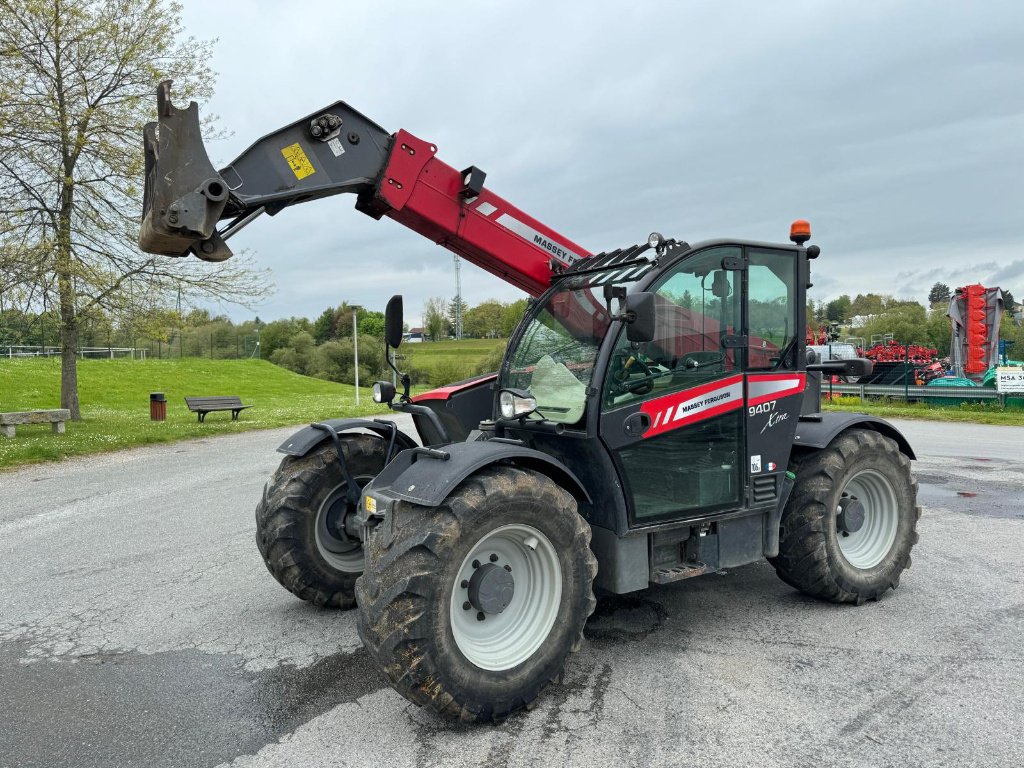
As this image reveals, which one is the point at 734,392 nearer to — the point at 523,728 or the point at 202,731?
the point at 523,728

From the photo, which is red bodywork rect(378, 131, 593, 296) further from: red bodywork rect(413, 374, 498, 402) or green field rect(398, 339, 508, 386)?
green field rect(398, 339, 508, 386)

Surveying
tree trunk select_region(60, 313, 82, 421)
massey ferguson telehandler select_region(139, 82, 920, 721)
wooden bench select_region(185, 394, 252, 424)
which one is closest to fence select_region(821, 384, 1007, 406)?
massey ferguson telehandler select_region(139, 82, 920, 721)

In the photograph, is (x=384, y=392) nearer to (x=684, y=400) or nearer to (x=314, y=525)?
(x=314, y=525)

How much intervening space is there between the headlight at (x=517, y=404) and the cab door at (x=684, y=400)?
40 centimetres

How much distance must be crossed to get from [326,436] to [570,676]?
2.18 m

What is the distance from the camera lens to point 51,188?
16.4 meters

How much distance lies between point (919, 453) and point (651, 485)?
10.3 metres

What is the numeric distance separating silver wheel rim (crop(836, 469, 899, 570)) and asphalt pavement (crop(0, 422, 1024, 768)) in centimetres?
33

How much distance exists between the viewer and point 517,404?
3.89 meters

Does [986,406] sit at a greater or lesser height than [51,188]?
lesser

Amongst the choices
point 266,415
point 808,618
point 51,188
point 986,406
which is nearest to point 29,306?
point 51,188

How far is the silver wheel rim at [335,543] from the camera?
15.7 ft

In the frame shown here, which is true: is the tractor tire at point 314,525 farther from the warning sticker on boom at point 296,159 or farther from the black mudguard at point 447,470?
the warning sticker on boom at point 296,159

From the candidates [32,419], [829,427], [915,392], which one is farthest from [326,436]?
[915,392]
